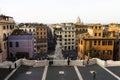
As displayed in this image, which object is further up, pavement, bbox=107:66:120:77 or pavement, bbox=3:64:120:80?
pavement, bbox=107:66:120:77

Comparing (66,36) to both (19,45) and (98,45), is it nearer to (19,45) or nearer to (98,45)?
(98,45)

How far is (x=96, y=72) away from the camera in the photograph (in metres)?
35.0

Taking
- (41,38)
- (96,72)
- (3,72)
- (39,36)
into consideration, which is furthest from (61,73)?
(41,38)

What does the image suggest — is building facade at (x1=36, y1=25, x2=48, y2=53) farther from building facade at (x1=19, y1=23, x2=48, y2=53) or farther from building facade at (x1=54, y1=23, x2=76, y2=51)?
building facade at (x1=54, y1=23, x2=76, y2=51)

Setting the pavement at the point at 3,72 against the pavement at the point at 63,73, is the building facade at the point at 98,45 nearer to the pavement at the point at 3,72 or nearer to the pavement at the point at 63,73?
the pavement at the point at 63,73

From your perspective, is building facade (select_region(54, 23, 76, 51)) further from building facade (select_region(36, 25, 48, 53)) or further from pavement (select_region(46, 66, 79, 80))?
pavement (select_region(46, 66, 79, 80))

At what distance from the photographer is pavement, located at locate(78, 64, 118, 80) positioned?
32125 mm

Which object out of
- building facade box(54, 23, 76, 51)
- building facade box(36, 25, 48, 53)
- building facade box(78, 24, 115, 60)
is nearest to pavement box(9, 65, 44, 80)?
building facade box(78, 24, 115, 60)

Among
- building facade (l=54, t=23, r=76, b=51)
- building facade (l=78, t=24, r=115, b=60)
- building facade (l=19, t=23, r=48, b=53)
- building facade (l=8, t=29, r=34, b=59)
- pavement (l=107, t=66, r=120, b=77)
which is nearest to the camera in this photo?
pavement (l=107, t=66, r=120, b=77)

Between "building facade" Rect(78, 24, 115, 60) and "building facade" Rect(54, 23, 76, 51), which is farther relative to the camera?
"building facade" Rect(54, 23, 76, 51)

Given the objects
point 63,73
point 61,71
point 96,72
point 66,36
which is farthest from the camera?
point 66,36

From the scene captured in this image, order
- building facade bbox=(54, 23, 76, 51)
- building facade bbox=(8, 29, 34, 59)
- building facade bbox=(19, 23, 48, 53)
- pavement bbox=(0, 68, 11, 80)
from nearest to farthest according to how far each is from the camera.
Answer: pavement bbox=(0, 68, 11, 80), building facade bbox=(8, 29, 34, 59), building facade bbox=(19, 23, 48, 53), building facade bbox=(54, 23, 76, 51)

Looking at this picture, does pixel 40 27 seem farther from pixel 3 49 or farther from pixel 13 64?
pixel 13 64

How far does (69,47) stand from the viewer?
403 feet
